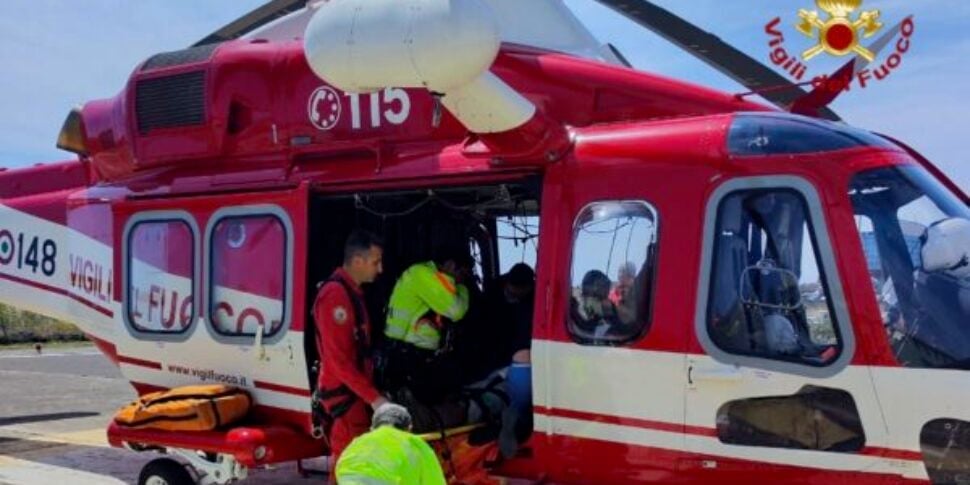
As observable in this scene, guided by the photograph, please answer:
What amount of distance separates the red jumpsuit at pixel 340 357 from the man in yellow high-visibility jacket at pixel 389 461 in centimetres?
177


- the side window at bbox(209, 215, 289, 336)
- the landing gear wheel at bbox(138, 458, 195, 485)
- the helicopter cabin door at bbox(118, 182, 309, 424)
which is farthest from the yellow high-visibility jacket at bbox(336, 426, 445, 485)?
the landing gear wheel at bbox(138, 458, 195, 485)

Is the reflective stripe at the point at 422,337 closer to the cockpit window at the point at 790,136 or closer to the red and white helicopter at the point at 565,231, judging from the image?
the red and white helicopter at the point at 565,231

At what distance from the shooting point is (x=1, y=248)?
311 inches

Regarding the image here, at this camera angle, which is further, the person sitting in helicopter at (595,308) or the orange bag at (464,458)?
the orange bag at (464,458)

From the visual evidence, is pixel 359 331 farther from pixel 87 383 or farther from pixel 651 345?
pixel 87 383

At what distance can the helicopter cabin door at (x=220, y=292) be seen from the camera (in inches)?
232

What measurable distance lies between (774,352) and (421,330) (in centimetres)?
194

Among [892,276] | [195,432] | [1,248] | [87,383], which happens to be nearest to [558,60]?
[892,276]

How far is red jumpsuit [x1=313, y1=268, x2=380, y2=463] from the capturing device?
534 centimetres

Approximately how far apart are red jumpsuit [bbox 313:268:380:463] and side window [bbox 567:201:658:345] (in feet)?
3.94

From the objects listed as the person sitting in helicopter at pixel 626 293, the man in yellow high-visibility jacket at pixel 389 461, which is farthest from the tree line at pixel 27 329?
the man in yellow high-visibility jacket at pixel 389 461

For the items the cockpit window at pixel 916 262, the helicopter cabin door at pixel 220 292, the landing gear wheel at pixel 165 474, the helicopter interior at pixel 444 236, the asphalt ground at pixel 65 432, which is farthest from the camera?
the asphalt ground at pixel 65 432

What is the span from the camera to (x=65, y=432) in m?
10.0

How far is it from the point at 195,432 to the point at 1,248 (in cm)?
302
